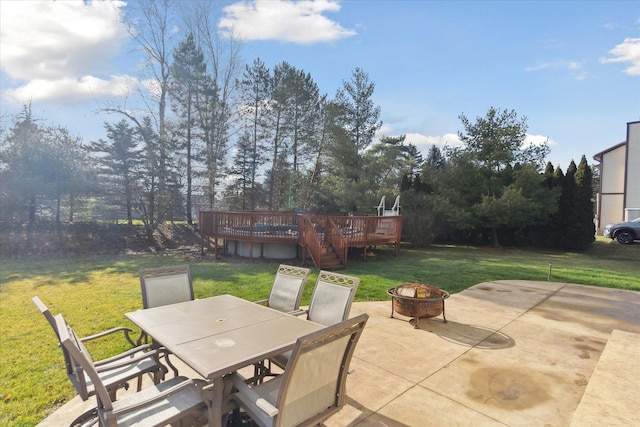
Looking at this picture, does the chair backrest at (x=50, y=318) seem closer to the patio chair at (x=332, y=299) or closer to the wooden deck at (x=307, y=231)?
the patio chair at (x=332, y=299)

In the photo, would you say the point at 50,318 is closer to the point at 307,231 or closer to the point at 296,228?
the point at 307,231

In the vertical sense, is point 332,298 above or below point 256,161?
below

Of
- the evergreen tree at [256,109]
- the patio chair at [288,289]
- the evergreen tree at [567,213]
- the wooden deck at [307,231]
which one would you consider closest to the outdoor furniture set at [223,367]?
the patio chair at [288,289]

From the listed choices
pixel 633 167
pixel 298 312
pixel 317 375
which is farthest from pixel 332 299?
pixel 633 167

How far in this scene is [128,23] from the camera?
1655 cm

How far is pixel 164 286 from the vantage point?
3344 mm

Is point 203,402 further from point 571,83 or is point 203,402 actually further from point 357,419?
point 571,83

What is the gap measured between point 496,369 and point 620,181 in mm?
25269

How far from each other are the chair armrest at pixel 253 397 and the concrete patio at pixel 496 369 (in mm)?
911

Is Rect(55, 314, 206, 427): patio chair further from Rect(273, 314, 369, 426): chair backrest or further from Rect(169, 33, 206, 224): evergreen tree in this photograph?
Rect(169, 33, 206, 224): evergreen tree

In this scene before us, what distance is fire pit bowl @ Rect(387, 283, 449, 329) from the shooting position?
442 cm

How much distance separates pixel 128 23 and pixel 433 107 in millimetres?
15933

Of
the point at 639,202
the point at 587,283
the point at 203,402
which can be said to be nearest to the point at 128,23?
the point at 203,402

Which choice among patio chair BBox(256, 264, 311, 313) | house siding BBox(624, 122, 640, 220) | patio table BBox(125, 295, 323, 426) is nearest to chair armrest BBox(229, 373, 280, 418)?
patio table BBox(125, 295, 323, 426)
